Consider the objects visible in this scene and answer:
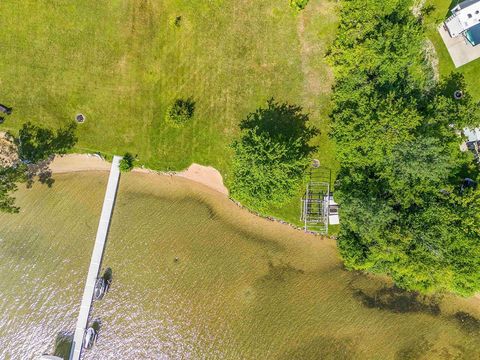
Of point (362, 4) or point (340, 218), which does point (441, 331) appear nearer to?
point (340, 218)

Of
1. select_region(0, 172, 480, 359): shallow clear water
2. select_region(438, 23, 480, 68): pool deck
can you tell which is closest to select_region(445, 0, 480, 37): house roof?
select_region(438, 23, 480, 68): pool deck

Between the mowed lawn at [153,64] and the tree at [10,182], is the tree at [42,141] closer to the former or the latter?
the mowed lawn at [153,64]

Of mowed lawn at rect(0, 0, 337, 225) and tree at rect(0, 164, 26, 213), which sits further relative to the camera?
mowed lawn at rect(0, 0, 337, 225)

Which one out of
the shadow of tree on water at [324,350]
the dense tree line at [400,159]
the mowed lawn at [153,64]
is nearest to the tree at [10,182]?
the mowed lawn at [153,64]

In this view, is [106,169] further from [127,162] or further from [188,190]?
[188,190]

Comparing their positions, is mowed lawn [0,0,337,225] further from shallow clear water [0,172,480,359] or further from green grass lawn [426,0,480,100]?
green grass lawn [426,0,480,100]

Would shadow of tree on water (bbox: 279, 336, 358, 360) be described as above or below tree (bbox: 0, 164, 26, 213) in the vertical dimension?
below

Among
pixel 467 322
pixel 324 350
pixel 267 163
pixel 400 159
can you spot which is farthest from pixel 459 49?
pixel 324 350

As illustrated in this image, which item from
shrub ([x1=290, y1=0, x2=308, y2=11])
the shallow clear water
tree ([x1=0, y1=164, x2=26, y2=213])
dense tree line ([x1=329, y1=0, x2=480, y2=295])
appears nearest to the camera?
dense tree line ([x1=329, y1=0, x2=480, y2=295])
